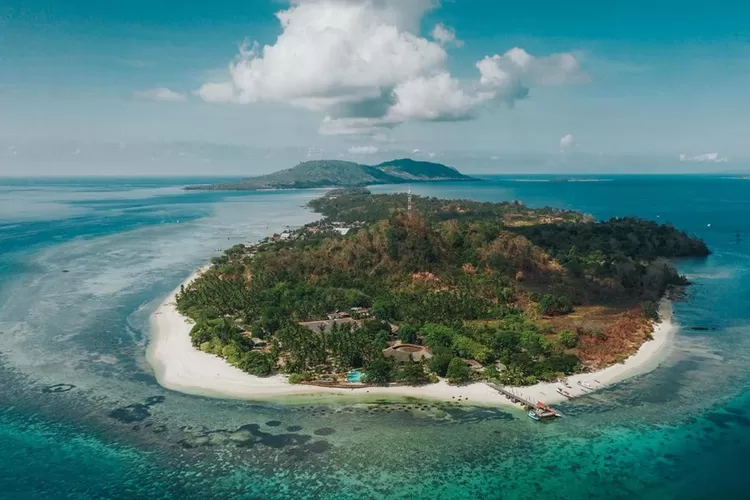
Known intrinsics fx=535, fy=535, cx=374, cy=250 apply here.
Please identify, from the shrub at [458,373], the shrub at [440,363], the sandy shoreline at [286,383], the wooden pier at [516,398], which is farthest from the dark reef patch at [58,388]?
the wooden pier at [516,398]

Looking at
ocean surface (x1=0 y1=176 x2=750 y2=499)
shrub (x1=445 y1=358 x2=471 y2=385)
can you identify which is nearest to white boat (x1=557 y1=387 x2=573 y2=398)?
ocean surface (x1=0 y1=176 x2=750 y2=499)

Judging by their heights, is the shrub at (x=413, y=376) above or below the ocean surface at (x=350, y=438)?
above

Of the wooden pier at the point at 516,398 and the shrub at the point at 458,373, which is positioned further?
the shrub at the point at 458,373

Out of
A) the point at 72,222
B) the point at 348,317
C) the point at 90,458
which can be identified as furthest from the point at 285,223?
the point at 90,458

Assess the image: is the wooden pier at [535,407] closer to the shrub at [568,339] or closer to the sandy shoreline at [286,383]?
the sandy shoreline at [286,383]

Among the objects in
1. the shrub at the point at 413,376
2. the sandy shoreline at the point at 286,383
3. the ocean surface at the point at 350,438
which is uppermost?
the shrub at the point at 413,376

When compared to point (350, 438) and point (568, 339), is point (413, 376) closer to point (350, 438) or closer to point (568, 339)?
point (350, 438)

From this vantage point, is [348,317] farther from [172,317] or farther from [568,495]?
[568,495]
